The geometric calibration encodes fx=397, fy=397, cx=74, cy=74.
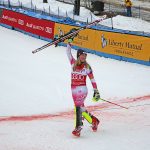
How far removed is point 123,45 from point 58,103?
5.91 m

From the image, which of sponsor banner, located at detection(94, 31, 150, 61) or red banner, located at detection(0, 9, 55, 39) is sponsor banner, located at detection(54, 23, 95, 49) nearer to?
sponsor banner, located at detection(94, 31, 150, 61)

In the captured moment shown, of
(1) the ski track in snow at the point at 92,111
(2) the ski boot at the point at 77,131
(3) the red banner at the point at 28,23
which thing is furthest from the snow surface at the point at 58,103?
(3) the red banner at the point at 28,23

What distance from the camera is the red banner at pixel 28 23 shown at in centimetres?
2284

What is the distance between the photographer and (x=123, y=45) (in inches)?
711

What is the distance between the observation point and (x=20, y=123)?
10.7 metres

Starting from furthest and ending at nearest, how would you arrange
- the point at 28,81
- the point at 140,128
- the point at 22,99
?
the point at 28,81 < the point at 22,99 < the point at 140,128

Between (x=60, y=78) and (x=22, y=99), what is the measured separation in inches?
116

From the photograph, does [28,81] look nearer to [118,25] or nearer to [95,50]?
[95,50]

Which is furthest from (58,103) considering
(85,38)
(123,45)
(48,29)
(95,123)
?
(48,29)

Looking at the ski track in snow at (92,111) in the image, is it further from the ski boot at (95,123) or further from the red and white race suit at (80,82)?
the red and white race suit at (80,82)

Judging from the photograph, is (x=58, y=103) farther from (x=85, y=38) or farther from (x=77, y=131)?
(x=85, y=38)

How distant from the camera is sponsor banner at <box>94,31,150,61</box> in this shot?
1725 cm

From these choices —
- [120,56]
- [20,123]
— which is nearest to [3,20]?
[120,56]

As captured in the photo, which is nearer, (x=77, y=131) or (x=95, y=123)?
(x=77, y=131)
